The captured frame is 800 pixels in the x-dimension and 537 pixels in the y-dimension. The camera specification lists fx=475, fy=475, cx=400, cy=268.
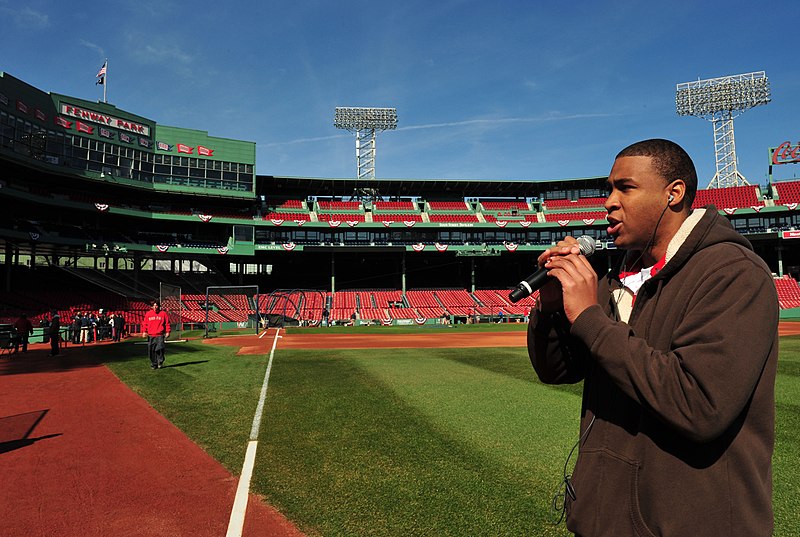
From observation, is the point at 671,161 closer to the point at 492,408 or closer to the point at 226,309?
the point at 492,408

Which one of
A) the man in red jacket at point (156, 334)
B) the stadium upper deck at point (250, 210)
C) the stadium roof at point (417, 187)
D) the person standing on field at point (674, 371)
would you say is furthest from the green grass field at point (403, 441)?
the stadium roof at point (417, 187)

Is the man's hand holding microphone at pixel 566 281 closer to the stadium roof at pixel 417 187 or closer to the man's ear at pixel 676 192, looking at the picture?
the man's ear at pixel 676 192

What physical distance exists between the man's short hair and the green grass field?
320 centimetres

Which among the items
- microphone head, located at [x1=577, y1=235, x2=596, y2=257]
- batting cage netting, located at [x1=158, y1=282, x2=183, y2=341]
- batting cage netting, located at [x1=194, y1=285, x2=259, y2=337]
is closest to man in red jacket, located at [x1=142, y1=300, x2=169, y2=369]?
batting cage netting, located at [x1=158, y1=282, x2=183, y2=341]

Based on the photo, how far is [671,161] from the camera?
5.90 feet

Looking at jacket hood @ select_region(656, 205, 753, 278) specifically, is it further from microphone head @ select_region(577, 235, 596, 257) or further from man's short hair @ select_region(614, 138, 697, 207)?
microphone head @ select_region(577, 235, 596, 257)

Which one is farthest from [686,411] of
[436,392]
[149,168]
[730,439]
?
[149,168]

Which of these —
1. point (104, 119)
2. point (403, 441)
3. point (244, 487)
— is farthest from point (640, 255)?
point (104, 119)

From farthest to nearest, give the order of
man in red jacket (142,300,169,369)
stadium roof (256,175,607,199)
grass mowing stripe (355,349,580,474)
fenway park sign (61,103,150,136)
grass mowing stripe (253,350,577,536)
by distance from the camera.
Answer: stadium roof (256,175,607,199) → fenway park sign (61,103,150,136) → man in red jacket (142,300,169,369) → grass mowing stripe (355,349,580,474) → grass mowing stripe (253,350,577,536)

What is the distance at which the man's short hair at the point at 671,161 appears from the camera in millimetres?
1790

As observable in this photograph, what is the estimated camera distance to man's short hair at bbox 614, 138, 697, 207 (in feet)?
5.87

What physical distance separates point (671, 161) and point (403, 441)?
5.41 m

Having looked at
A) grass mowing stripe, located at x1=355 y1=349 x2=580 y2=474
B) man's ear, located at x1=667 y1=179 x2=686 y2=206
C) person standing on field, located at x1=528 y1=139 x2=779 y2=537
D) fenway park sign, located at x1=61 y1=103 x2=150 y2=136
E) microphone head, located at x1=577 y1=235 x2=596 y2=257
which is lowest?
grass mowing stripe, located at x1=355 y1=349 x2=580 y2=474

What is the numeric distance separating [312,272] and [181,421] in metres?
48.7
